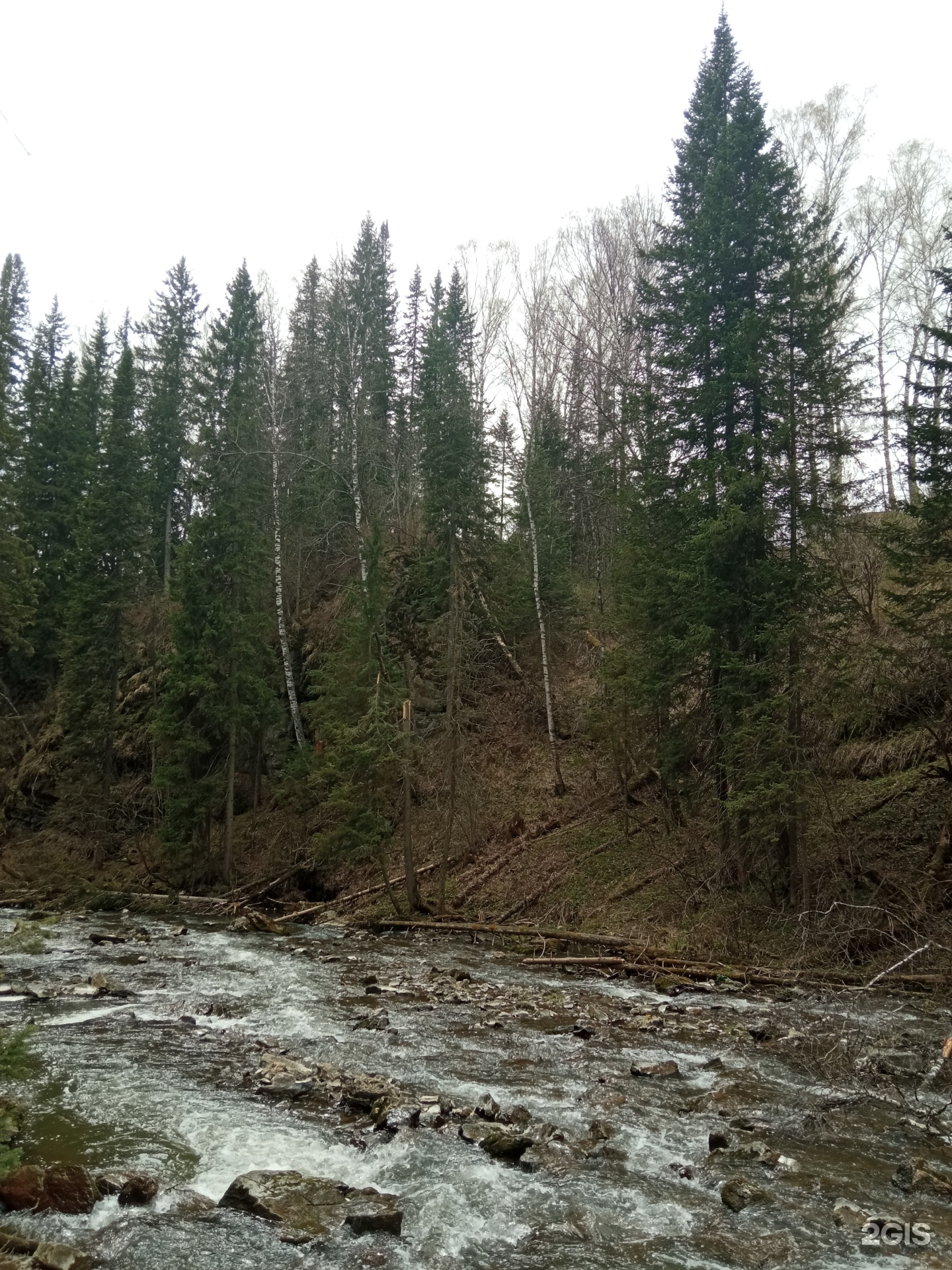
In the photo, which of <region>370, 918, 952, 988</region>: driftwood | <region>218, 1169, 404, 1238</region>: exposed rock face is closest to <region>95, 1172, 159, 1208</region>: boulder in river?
<region>218, 1169, 404, 1238</region>: exposed rock face

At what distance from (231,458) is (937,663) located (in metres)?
23.8

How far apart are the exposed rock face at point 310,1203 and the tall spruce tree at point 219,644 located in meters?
21.4

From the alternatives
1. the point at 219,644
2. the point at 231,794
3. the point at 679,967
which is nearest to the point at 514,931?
the point at 679,967

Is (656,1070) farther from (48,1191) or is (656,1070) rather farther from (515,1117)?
(48,1191)

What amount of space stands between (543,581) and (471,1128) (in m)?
24.2

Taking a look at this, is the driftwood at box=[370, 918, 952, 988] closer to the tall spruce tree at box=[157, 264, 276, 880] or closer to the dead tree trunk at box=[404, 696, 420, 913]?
the dead tree trunk at box=[404, 696, 420, 913]

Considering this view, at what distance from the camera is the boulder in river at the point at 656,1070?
924cm

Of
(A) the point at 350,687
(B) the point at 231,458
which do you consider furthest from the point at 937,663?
(B) the point at 231,458

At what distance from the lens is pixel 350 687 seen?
22.4 metres

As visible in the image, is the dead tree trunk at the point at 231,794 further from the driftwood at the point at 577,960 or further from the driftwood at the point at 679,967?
the driftwood at the point at 577,960

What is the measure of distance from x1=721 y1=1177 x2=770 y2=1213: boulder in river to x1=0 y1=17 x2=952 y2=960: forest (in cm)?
622

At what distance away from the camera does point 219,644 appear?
2888 centimetres

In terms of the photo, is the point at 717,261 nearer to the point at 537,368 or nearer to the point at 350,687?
the point at 350,687

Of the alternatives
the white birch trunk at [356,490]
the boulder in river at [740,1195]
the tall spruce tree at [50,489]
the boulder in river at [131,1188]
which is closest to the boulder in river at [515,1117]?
the boulder in river at [740,1195]
